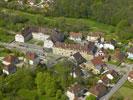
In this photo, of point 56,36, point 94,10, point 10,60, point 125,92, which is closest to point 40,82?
point 10,60

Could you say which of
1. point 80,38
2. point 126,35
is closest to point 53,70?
point 80,38

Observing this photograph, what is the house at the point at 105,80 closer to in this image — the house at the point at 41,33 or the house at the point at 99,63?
the house at the point at 99,63

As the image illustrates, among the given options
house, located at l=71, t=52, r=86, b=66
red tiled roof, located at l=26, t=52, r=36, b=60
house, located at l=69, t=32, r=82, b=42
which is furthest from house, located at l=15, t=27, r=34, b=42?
house, located at l=71, t=52, r=86, b=66

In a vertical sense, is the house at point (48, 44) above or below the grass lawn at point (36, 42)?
above

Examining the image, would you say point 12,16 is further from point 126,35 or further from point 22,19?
point 126,35

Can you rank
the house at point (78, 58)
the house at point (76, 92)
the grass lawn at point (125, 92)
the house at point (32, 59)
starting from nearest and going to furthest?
the house at point (76, 92) < the grass lawn at point (125, 92) < the house at point (32, 59) < the house at point (78, 58)

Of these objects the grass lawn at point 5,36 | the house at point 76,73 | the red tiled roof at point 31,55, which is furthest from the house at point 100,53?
the grass lawn at point 5,36

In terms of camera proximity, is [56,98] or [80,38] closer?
[56,98]
